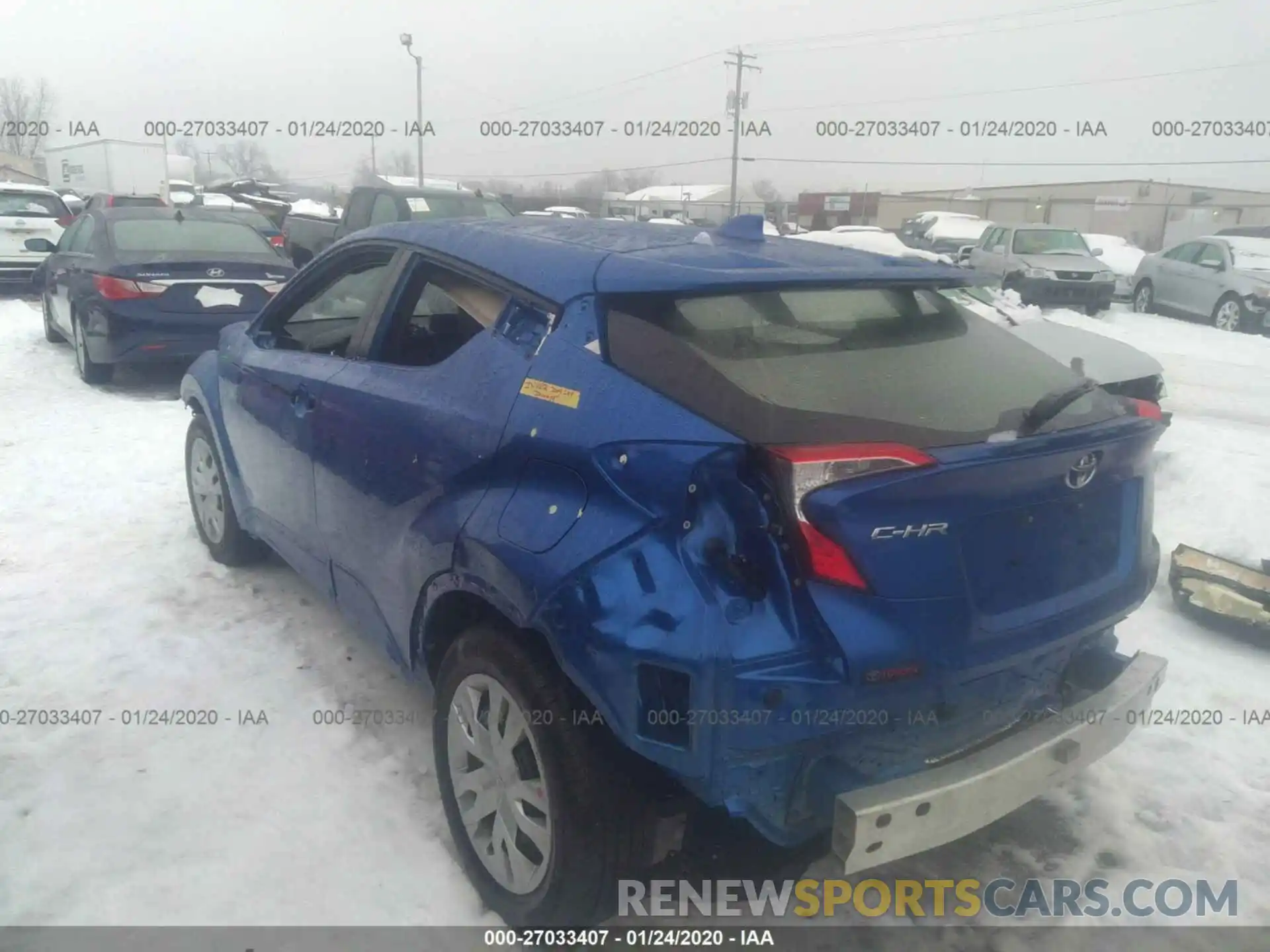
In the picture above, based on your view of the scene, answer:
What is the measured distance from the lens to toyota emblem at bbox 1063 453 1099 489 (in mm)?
2309

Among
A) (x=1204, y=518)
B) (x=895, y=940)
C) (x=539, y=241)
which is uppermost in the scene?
(x=539, y=241)

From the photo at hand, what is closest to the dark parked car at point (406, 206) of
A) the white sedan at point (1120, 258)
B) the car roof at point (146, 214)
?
the car roof at point (146, 214)

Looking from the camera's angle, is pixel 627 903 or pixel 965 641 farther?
pixel 627 903

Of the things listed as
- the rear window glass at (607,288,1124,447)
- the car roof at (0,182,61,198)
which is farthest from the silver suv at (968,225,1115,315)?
the car roof at (0,182,61,198)

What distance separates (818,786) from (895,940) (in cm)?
81

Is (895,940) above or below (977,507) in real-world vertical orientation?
below

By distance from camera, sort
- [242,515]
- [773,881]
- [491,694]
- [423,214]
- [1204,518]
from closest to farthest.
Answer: [491,694], [773,881], [242,515], [1204,518], [423,214]

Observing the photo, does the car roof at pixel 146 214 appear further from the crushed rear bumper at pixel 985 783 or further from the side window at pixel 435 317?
the crushed rear bumper at pixel 985 783

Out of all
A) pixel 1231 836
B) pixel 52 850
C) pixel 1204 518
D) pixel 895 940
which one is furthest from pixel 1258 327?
pixel 52 850

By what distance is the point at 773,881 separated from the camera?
9.00 ft

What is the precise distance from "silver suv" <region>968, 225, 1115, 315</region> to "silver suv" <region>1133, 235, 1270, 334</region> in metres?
0.79

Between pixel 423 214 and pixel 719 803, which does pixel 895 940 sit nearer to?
pixel 719 803

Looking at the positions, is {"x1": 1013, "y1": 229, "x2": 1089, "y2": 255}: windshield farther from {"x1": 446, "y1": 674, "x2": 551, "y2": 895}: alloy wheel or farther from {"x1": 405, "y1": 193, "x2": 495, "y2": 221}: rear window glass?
{"x1": 446, "y1": 674, "x2": 551, "y2": 895}: alloy wheel

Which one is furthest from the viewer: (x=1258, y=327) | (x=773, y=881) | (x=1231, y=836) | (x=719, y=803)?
(x=1258, y=327)
